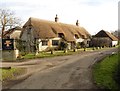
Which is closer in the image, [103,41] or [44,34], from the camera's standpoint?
[44,34]

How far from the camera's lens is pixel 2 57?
3559 centimetres

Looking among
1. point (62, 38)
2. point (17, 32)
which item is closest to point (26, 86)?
point (62, 38)

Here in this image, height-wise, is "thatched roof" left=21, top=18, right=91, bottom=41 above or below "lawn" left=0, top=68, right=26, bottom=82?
above

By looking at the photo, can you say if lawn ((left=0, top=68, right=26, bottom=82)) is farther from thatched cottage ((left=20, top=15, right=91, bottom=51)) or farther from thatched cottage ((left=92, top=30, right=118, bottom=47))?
thatched cottage ((left=92, top=30, right=118, bottom=47))

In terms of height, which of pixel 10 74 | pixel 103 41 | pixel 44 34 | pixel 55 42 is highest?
pixel 44 34

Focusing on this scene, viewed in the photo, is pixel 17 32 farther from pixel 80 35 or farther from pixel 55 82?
pixel 55 82

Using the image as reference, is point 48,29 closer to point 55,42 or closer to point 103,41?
point 55,42

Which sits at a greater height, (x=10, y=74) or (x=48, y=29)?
(x=48, y=29)

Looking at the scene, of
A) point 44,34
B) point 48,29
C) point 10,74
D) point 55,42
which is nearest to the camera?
point 10,74

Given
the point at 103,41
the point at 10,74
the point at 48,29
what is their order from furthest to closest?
the point at 103,41, the point at 48,29, the point at 10,74

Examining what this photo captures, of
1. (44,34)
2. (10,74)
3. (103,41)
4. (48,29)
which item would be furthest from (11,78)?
(103,41)

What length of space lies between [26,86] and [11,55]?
19.3 meters

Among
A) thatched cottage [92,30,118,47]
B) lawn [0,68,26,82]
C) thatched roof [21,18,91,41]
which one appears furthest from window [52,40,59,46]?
lawn [0,68,26,82]

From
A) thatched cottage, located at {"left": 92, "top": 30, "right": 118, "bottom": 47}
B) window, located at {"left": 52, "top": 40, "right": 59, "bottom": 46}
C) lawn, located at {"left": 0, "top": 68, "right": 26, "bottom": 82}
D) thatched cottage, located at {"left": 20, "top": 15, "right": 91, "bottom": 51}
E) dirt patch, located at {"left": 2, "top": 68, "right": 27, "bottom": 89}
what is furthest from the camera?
thatched cottage, located at {"left": 92, "top": 30, "right": 118, "bottom": 47}
